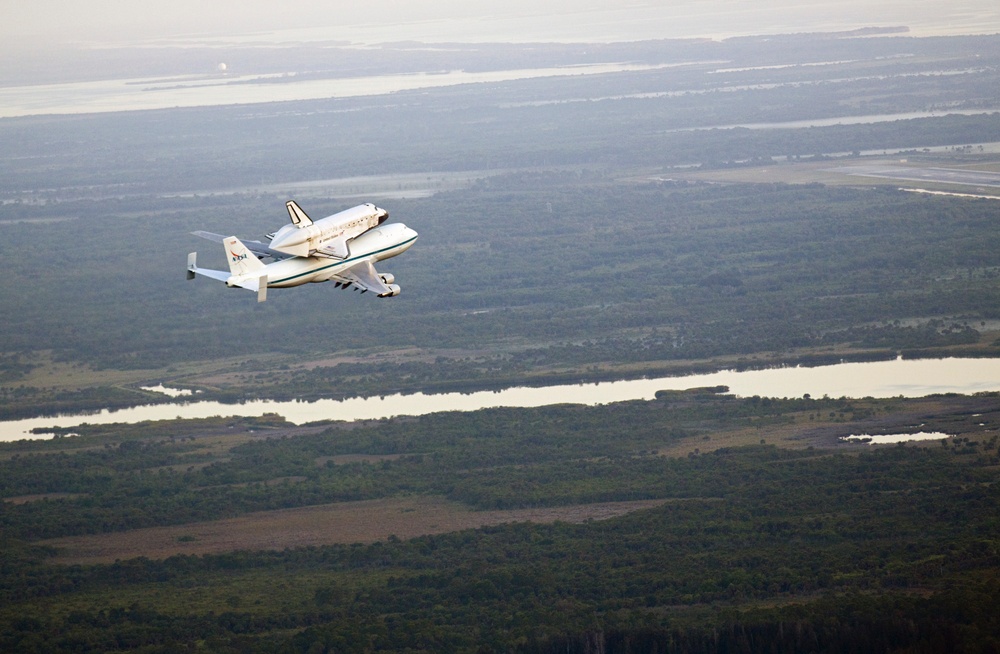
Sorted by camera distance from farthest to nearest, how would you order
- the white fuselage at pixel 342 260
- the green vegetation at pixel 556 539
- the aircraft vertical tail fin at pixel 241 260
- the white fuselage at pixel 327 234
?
the green vegetation at pixel 556 539, the white fuselage at pixel 342 260, the aircraft vertical tail fin at pixel 241 260, the white fuselage at pixel 327 234

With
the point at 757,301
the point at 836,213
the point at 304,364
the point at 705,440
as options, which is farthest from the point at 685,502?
the point at 836,213

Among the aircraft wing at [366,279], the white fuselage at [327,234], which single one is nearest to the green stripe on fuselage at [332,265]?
the aircraft wing at [366,279]

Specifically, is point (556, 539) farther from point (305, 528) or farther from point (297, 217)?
point (297, 217)

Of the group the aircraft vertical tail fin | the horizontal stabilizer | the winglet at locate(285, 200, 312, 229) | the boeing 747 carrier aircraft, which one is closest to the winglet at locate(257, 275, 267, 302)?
the boeing 747 carrier aircraft

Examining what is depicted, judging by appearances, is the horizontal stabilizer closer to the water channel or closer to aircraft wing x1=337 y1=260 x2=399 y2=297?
aircraft wing x1=337 y1=260 x2=399 y2=297

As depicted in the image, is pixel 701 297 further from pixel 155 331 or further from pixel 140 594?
pixel 140 594

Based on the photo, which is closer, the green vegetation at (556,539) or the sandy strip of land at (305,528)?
the green vegetation at (556,539)

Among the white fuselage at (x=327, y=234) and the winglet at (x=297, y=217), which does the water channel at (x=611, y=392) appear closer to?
the white fuselage at (x=327, y=234)
